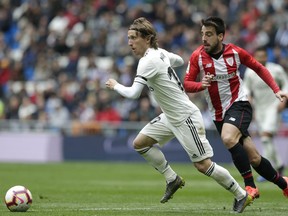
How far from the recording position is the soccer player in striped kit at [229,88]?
423 inches

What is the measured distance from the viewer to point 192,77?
10.8 m

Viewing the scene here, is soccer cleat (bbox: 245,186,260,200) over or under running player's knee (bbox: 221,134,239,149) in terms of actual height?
under

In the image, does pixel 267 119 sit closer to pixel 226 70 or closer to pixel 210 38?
pixel 226 70

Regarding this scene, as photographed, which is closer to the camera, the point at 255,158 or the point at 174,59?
the point at 174,59

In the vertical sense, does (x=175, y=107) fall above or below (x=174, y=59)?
below

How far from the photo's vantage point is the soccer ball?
10.1 metres

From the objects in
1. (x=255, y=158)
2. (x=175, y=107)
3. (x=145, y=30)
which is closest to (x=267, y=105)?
(x=255, y=158)

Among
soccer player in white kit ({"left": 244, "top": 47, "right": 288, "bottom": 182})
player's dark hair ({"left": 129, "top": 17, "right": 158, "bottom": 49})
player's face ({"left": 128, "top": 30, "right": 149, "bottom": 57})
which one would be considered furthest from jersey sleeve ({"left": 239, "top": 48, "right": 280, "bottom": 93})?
soccer player in white kit ({"left": 244, "top": 47, "right": 288, "bottom": 182})

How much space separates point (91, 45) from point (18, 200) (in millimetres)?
18143

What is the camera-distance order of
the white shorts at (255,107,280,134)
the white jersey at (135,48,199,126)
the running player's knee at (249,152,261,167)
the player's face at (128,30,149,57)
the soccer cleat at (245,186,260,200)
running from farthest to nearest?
1. the white shorts at (255,107,280,134)
2. the running player's knee at (249,152,261,167)
3. the soccer cleat at (245,186,260,200)
4. the player's face at (128,30,149,57)
5. the white jersey at (135,48,199,126)

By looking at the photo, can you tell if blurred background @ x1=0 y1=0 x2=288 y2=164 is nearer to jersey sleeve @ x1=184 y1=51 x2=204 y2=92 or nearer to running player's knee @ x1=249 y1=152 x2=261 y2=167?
running player's knee @ x1=249 y1=152 x2=261 y2=167

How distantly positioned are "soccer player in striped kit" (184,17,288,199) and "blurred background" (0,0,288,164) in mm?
11900

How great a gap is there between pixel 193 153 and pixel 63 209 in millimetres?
1796

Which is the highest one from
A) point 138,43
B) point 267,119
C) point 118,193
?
point 138,43
